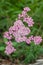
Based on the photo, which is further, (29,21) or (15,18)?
(15,18)

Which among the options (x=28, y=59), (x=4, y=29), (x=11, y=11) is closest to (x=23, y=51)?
(x=28, y=59)

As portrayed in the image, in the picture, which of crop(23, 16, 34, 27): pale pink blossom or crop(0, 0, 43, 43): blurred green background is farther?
crop(0, 0, 43, 43): blurred green background

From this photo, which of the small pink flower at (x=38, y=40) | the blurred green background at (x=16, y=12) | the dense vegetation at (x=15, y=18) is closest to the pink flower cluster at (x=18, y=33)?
the small pink flower at (x=38, y=40)

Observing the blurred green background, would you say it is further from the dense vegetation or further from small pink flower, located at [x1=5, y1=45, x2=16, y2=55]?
small pink flower, located at [x1=5, y1=45, x2=16, y2=55]

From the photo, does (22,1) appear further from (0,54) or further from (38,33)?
(0,54)

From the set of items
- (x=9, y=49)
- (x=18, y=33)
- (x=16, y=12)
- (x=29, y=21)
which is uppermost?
(x=16, y=12)

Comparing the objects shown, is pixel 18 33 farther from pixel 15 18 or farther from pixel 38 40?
pixel 15 18

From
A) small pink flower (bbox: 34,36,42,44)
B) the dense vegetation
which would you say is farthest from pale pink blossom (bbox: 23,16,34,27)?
the dense vegetation

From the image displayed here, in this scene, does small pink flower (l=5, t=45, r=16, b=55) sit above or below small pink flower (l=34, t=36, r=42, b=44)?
below

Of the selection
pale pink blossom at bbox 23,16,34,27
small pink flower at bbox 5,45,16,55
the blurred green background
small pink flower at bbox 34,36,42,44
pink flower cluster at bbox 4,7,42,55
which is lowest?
small pink flower at bbox 5,45,16,55

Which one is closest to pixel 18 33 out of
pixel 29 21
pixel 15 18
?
pixel 29 21

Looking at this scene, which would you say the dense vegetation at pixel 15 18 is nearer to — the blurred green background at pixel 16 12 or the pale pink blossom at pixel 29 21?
the blurred green background at pixel 16 12
